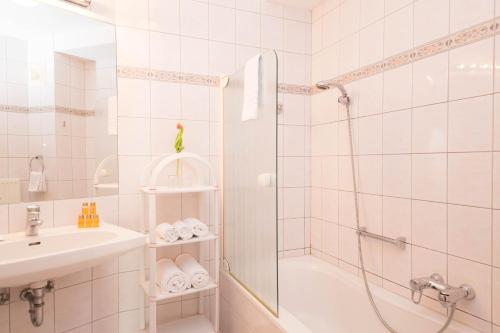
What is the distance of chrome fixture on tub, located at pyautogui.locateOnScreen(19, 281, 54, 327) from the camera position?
1370mm

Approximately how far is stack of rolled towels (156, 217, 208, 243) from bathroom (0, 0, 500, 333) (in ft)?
0.05

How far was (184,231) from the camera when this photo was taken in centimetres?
165

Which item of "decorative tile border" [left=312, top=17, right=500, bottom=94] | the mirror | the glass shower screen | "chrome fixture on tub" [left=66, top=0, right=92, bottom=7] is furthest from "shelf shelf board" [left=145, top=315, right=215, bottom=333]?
"chrome fixture on tub" [left=66, top=0, right=92, bottom=7]

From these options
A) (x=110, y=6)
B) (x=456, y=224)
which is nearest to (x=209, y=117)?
(x=110, y=6)

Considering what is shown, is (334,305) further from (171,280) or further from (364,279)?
(171,280)

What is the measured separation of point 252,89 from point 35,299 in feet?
4.56

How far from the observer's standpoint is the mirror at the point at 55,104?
1441 millimetres

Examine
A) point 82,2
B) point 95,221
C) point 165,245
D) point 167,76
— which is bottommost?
point 165,245

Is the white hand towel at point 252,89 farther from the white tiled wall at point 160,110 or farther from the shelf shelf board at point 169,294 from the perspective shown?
the shelf shelf board at point 169,294

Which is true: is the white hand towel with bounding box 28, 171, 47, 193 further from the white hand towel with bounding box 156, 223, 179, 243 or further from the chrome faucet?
the white hand towel with bounding box 156, 223, 179, 243

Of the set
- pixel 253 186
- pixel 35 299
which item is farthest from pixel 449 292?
pixel 35 299

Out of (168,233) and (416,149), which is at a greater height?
(416,149)

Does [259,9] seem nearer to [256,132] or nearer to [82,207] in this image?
[256,132]

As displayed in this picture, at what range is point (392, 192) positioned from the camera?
162 centimetres
